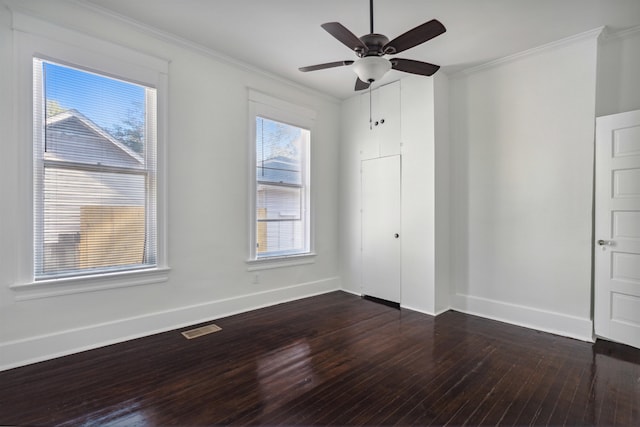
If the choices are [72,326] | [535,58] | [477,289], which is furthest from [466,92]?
[72,326]

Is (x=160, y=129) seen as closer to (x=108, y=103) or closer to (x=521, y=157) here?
(x=108, y=103)

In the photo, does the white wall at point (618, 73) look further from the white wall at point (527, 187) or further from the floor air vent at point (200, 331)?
the floor air vent at point (200, 331)

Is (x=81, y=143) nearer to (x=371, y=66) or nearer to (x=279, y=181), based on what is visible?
(x=279, y=181)

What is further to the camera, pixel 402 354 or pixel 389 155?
pixel 389 155

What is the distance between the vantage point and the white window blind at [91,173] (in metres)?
2.68

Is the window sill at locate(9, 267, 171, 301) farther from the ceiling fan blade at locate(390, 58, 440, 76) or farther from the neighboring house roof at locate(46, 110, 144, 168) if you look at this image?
the ceiling fan blade at locate(390, 58, 440, 76)

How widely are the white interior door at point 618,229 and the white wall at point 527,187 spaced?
0.33 ft

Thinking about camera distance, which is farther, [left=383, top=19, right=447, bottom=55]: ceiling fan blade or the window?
the window

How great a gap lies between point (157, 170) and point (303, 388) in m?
2.55

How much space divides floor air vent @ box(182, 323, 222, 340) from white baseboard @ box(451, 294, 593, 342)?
2997mm

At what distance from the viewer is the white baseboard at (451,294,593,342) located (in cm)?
318

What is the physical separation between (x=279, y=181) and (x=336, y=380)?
2765 mm

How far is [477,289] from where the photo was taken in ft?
12.9

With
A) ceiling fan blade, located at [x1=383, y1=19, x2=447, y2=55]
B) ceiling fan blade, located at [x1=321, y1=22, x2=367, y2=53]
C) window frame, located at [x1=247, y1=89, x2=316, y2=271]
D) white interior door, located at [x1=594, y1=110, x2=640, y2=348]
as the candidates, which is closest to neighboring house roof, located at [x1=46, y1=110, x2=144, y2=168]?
window frame, located at [x1=247, y1=89, x2=316, y2=271]
